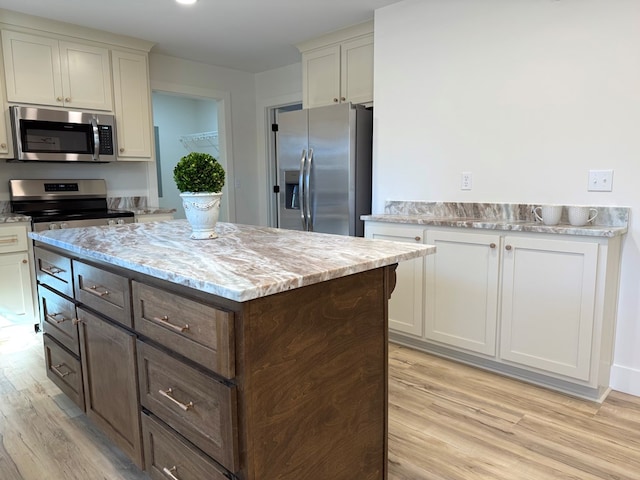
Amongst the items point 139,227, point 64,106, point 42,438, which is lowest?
point 42,438

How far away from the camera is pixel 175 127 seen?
20.9ft

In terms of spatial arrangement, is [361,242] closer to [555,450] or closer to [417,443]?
[417,443]

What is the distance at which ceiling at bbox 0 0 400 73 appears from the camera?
3150mm

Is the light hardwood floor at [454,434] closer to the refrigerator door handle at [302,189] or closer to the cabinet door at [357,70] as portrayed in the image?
the refrigerator door handle at [302,189]

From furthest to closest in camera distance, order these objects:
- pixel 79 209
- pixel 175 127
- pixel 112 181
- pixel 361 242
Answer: pixel 175 127, pixel 112 181, pixel 79 209, pixel 361 242

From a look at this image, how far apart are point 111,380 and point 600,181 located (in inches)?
100

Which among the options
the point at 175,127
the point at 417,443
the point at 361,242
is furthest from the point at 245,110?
the point at 417,443

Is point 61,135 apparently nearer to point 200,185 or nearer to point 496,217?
point 200,185

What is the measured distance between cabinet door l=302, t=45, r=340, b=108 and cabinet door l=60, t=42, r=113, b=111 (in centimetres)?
172

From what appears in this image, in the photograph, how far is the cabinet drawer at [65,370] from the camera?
2.02m

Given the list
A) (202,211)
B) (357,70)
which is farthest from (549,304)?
(357,70)

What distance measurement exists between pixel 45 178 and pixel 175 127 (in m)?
2.85

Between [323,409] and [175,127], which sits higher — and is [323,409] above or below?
below

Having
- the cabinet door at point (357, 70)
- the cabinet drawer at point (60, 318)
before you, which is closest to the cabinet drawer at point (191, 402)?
the cabinet drawer at point (60, 318)
